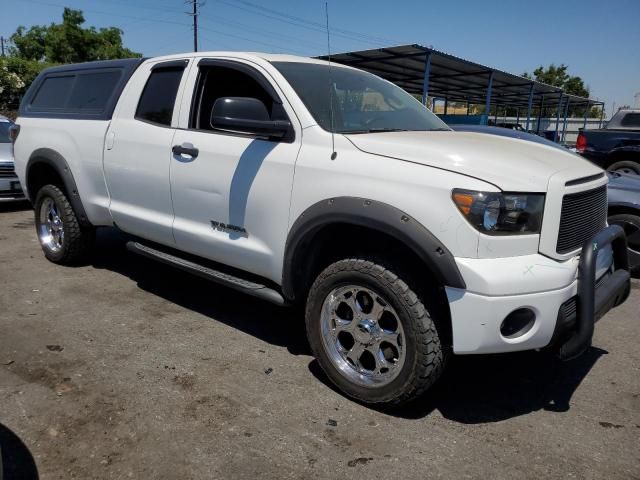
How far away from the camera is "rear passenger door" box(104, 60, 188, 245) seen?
3979mm

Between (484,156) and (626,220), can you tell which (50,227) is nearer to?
(484,156)

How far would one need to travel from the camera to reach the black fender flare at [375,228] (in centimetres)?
255

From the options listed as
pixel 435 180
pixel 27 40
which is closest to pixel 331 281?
pixel 435 180

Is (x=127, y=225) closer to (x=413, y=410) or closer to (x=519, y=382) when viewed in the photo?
(x=413, y=410)

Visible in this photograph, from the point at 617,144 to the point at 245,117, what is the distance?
860 centimetres

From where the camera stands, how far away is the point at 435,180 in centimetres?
261

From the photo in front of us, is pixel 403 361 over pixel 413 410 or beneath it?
over

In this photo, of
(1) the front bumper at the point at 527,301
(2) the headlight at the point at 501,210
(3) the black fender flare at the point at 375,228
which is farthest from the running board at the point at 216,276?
(2) the headlight at the point at 501,210

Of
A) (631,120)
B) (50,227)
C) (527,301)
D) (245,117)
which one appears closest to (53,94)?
(50,227)

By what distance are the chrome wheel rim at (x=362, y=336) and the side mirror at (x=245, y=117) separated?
3.37 ft

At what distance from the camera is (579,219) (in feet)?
9.41

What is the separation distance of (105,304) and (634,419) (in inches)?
151

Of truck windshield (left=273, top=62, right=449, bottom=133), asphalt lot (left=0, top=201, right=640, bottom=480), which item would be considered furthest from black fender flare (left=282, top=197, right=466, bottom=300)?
asphalt lot (left=0, top=201, right=640, bottom=480)

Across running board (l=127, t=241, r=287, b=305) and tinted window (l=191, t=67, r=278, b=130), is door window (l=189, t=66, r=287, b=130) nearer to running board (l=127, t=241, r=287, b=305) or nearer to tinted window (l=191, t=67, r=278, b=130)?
tinted window (l=191, t=67, r=278, b=130)
